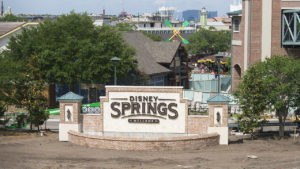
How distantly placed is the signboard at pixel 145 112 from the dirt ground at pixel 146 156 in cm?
256

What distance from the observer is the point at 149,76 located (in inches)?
1969

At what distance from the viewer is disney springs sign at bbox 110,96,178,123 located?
27.4 metres

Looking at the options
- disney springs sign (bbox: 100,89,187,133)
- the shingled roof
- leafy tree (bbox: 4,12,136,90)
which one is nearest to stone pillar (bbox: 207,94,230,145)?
disney springs sign (bbox: 100,89,187,133)

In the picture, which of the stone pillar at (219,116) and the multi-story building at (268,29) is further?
the multi-story building at (268,29)

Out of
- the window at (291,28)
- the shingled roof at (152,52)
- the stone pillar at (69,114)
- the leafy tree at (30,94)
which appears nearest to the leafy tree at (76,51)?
the shingled roof at (152,52)

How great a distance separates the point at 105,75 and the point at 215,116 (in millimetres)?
17934

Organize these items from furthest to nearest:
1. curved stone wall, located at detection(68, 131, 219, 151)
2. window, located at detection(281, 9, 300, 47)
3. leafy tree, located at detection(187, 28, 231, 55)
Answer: leafy tree, located at detection(187, 28, 231, 55) < window, located at detection(281, 9, 300, 47) < curved stone wall, located at detection(68, 131, 219, 151)

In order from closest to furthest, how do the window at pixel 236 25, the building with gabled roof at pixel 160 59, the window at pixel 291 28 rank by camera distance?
the window at pixel 291 28 < the window at pixel 236 25 < the building with gabled roof at pixel 160 59

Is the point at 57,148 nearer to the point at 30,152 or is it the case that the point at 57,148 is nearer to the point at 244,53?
the point at 30,152

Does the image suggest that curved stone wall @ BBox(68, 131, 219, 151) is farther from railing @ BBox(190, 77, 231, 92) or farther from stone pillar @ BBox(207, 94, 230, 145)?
railing @ BBox(190, 77, 231, 92)

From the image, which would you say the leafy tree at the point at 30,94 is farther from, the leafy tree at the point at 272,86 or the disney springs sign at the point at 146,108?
the leafy tree at the point at 272,86

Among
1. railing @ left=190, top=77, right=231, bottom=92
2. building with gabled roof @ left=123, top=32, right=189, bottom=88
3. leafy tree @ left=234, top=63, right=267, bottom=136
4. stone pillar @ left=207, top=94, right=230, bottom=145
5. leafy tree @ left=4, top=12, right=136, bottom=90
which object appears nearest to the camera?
stone pillar @ left=207, top=94, right=230, bottom=145

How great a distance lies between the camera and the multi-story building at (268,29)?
131ft

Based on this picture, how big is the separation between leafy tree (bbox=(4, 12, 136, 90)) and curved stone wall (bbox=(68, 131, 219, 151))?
54.2 feet
